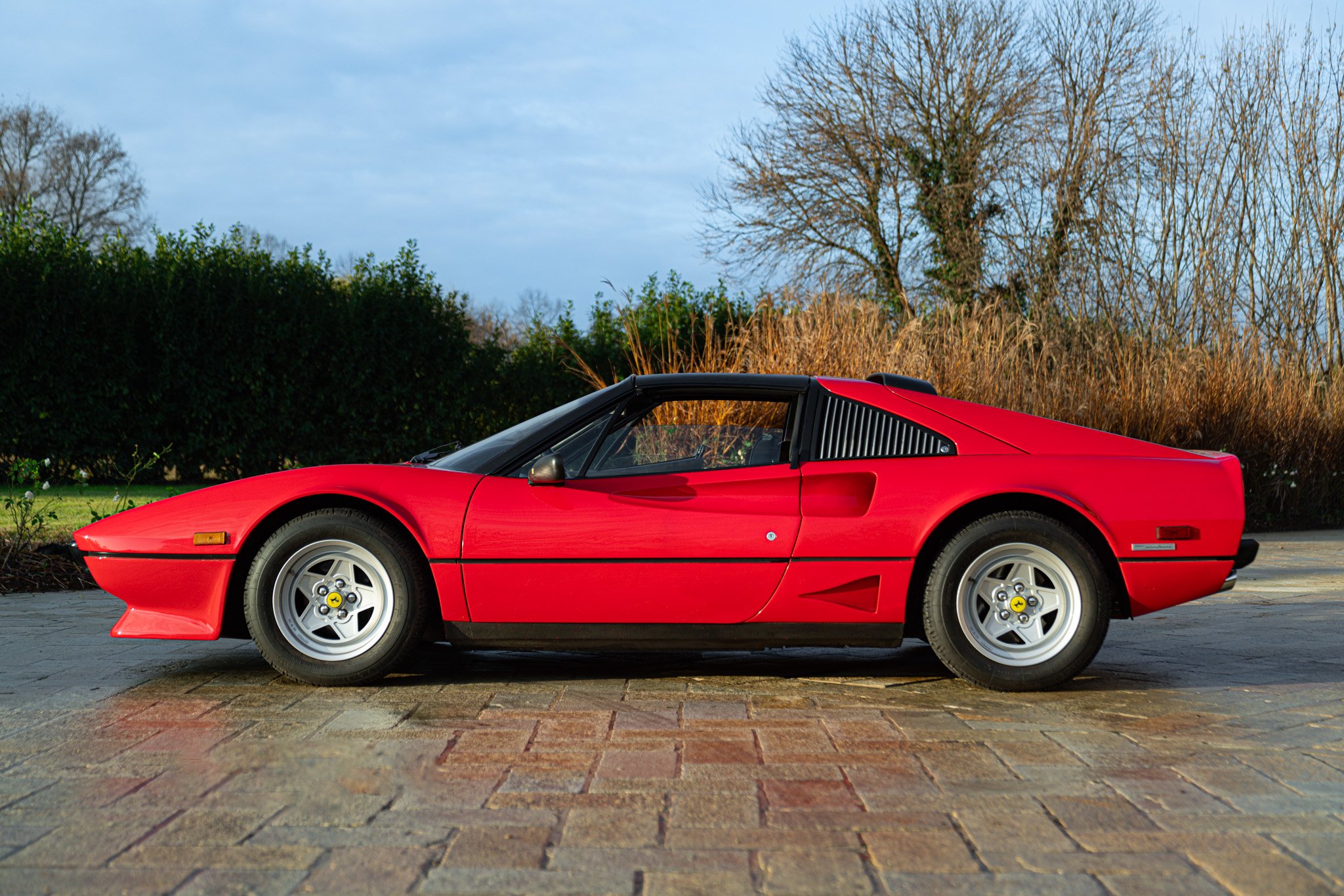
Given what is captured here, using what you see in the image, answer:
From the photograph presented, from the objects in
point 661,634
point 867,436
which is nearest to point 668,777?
point 661,634

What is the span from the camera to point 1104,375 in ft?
42.8

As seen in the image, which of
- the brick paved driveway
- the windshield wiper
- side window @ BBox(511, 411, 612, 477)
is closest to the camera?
the brick paved driveway

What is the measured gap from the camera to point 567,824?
2.62 m

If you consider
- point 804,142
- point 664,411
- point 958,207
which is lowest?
point 664,411

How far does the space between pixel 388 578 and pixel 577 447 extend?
871 mm

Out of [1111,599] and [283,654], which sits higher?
[1111,599]

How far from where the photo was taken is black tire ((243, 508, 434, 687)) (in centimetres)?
403

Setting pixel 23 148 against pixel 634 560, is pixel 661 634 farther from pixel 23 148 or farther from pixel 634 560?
pixel 23 148

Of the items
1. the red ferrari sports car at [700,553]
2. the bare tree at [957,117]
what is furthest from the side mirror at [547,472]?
the bare tree at [957,117]

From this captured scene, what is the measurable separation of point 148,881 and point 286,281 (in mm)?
13033

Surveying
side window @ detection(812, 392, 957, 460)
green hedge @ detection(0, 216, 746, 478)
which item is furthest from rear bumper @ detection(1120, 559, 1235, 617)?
green hedge @ detection(0, 216, 746, 478)

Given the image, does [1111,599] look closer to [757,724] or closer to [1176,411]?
[757,724]

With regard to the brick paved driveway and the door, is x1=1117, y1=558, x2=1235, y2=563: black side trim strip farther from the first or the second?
the door

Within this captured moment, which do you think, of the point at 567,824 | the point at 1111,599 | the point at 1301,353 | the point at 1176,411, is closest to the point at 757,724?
the point at 567,824
